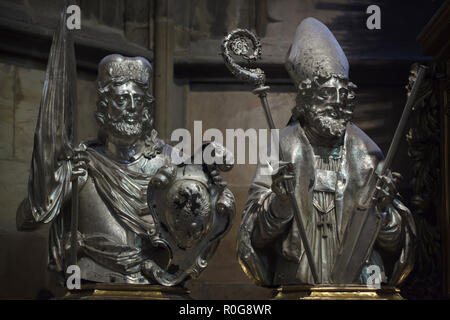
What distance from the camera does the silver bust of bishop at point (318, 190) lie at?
6.74 metres

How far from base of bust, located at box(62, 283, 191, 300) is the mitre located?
133cm

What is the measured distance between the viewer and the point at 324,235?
269 inches

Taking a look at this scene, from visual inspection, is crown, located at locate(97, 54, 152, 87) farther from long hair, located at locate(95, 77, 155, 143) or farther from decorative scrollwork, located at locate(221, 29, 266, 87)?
decorative scrollwork, located at locate(221, 29, 266, 87)

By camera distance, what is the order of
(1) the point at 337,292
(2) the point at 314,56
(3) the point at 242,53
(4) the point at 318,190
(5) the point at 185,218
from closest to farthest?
(1) the point at 337,292
(5) the point at 185,218
(3) the point at 242,53
(4) the point at 318,190
(2) the point at 314,56

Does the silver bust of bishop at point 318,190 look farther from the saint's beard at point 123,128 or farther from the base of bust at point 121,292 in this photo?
the saint's beard at point 123,128

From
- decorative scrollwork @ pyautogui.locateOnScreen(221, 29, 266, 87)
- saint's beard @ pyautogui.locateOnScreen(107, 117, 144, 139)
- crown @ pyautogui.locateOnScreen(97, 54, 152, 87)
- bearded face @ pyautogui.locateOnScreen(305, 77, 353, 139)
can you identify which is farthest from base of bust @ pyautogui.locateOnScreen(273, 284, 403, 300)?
crown @ pyautogui.locateOnScreen(97, 54, 152, 87)

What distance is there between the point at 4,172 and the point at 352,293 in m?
2.26

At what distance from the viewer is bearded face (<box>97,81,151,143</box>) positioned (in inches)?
275

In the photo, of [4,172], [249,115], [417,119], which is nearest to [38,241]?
[4,172]

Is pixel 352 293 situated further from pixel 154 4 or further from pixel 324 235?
pixel 154 4

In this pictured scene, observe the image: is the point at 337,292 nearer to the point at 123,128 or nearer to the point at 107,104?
the point at 123,128

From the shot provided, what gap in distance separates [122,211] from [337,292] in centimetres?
115

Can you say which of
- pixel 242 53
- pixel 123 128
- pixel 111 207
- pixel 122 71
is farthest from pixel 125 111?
pixel 242 53

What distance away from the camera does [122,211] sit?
22.4ft
